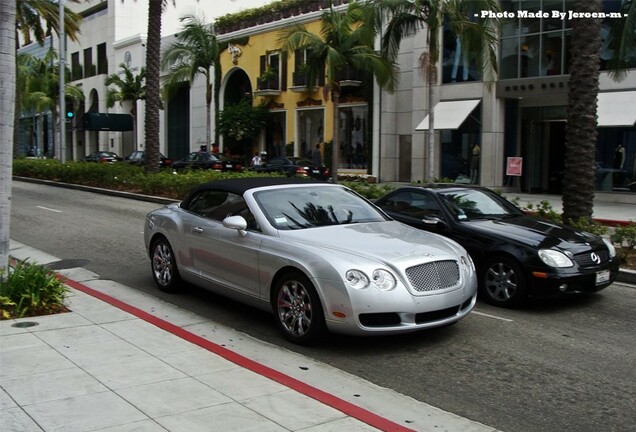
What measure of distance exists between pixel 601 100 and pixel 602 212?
552cm

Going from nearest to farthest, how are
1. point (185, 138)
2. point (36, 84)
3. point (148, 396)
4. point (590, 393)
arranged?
point (148, 396)
point (590, 393)
point (185, 138)
point (36, 84)

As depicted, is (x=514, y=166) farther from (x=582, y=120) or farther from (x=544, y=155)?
(x=582, y=120)

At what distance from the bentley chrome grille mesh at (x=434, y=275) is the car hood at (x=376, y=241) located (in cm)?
9

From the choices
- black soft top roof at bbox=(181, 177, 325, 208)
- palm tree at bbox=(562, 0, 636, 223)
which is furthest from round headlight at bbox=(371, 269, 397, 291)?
palm tree at bbox=(562, 0, 636, 223)

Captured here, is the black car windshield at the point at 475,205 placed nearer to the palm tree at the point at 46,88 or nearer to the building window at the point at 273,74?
the building window at the point at 273,74

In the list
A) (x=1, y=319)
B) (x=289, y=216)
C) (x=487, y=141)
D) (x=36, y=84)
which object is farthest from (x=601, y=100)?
(x=36, y=84)

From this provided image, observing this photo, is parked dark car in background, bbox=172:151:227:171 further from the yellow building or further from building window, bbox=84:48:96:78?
building window, bbox=84:48:96:78

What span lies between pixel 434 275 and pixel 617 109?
1938cm

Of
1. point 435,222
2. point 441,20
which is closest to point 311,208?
point 435,222

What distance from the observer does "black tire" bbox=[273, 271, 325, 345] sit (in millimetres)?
6005

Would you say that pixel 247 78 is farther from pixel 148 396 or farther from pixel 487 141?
pixel 148 396

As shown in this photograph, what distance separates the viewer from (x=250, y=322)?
723cm

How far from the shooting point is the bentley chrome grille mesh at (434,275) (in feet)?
19.4

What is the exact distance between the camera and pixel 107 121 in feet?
165
